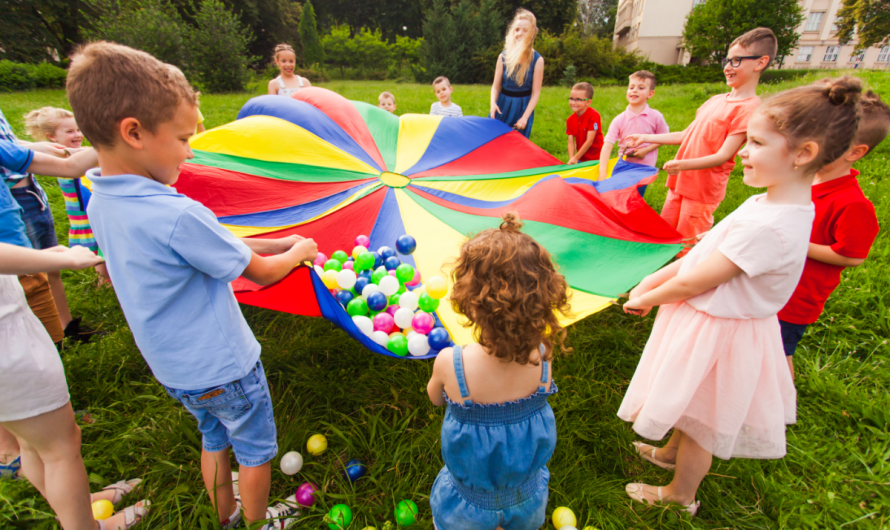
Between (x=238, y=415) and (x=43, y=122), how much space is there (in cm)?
222

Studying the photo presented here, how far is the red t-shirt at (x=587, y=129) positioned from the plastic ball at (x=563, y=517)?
3248 mm

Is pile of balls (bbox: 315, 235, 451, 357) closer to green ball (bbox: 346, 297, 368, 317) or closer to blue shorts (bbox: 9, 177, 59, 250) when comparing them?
green ball (bbox: 346, 297, 368, 317)

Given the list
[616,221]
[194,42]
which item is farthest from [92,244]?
[194,42]

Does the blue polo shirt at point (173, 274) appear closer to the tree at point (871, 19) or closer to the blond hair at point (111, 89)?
the blond hair at point (111, 89)

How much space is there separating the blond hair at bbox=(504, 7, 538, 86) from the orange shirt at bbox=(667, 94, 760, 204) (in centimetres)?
186

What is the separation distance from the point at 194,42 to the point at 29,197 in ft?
44.2

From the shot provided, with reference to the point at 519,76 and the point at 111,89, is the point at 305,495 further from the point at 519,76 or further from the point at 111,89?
the point at 519,76

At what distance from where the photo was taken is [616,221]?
8.48ft

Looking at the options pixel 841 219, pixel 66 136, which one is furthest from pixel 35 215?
pixel 841 219

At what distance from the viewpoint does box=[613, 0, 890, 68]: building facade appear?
2689cm

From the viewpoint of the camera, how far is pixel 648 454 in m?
1.92

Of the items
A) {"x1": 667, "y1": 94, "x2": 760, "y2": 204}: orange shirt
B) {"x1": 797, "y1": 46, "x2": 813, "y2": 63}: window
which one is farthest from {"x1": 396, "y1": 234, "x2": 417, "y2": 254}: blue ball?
{"x1": 797, "y1": 46, "x2": 813, "y2": 63}: window

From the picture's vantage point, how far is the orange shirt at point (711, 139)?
7.66 ft

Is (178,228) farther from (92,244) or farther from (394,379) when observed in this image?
(92,244)
